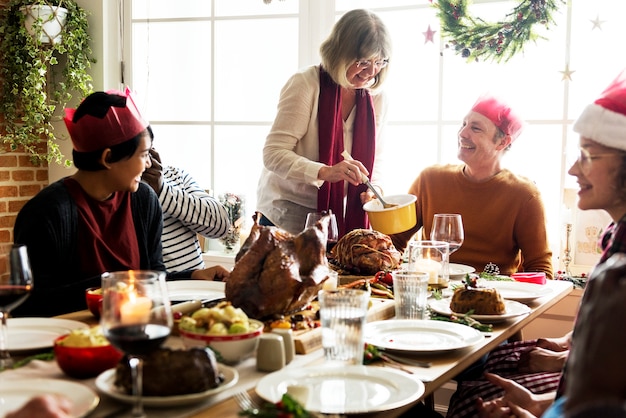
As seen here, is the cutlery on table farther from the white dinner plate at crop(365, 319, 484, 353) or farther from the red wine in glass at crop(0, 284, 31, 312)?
the red wine in glass at crop(0, 284, 31, 312)

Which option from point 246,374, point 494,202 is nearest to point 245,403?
point 246,374

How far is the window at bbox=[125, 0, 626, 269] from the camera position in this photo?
324 centimetres

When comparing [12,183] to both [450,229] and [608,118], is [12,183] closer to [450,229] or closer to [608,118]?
[450,229]

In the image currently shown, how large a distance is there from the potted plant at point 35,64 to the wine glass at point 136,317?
126 inches

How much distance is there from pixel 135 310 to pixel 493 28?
265 cm

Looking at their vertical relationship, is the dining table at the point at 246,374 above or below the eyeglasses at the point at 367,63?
below

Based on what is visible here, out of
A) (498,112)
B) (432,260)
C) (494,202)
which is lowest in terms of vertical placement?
(432,260)

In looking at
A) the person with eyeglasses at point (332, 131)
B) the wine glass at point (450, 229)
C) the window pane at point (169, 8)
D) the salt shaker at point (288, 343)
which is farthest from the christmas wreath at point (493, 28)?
the salt shaker at point (288, 343)

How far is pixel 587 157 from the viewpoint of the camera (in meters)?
1.63

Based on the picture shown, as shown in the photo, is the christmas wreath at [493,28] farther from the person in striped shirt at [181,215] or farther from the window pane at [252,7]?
the person in striped shirt at [181,215]

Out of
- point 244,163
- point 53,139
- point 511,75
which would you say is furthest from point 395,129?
point 53,139

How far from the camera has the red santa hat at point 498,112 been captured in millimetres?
2834

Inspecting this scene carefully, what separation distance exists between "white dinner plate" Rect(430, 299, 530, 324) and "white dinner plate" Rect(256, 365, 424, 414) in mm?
542

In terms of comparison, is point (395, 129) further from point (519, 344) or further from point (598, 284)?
point (598, 284)
